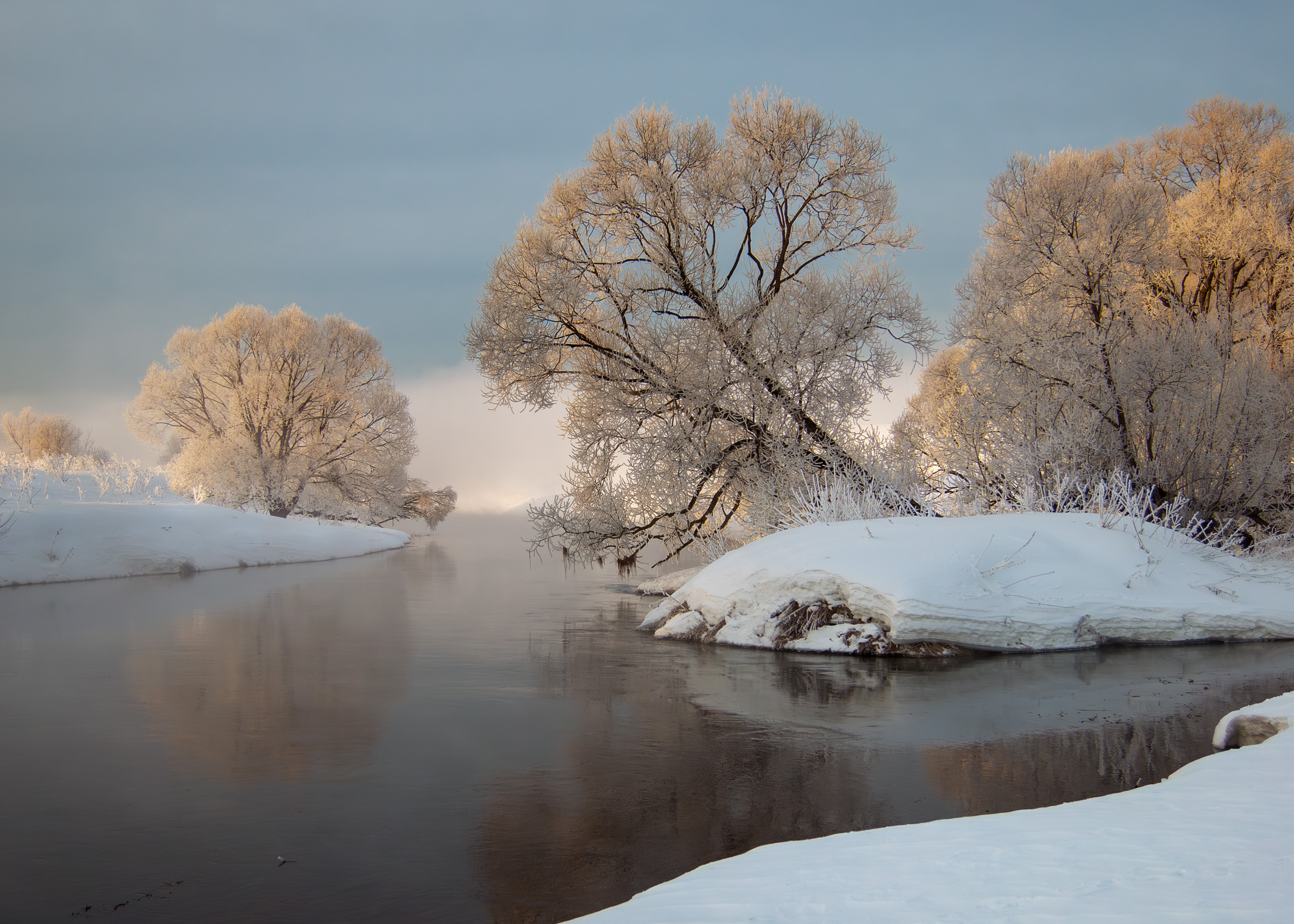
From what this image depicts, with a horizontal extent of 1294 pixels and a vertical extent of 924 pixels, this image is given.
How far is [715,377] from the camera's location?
1488cm

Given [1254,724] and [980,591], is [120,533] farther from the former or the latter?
[1254,724]

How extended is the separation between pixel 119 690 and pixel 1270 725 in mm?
8289

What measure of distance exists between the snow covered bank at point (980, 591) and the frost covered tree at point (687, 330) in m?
4.37

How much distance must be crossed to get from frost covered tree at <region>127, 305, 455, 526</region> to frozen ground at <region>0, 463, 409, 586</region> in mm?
2691

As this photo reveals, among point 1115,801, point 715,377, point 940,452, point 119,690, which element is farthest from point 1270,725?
point 940,452

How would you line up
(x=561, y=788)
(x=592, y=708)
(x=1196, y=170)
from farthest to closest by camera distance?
1. (x=1196, y=170)
2. (x=592, y=708)
3. (x=561, y=788)

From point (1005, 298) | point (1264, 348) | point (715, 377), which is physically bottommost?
point (715, 377)

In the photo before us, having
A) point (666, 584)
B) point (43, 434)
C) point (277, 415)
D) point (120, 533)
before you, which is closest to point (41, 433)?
point (43, 434)

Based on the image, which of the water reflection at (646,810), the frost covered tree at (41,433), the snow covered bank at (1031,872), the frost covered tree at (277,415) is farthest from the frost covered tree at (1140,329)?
the frost covered tree at (41,433)

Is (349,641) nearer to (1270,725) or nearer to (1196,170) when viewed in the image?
(1270,725)

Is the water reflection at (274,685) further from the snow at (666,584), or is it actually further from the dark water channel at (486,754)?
the snow at (666,584)

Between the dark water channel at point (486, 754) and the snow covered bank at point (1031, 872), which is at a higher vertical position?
the snow covered bank at point (1031, 872)

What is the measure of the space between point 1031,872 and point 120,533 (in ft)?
63.4

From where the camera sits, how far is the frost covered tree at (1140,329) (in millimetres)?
14773
